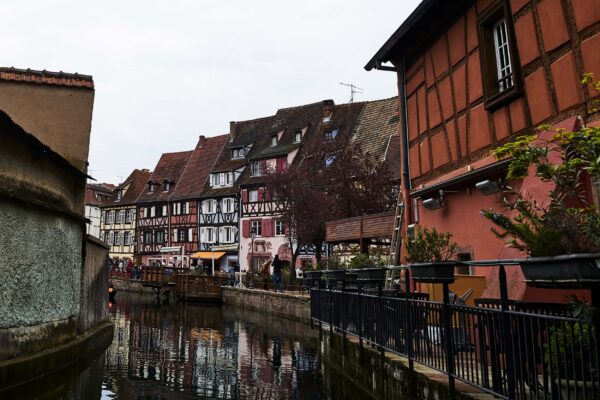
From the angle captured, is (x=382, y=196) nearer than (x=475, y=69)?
No

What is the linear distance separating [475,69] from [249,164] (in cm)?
3779

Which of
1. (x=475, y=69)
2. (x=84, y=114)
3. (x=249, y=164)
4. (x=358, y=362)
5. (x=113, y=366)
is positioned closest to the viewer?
(x=358, y=362)

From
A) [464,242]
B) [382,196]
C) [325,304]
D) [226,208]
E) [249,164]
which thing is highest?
[249,164]

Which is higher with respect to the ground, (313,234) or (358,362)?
(313,234)

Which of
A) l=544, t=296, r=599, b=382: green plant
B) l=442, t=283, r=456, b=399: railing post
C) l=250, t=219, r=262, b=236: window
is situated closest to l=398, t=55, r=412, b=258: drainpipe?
l=442, t=283, r=456, b=399: railing post

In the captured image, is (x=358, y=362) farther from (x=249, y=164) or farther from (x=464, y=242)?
(x=249, y=164)

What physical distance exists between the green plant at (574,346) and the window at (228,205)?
1700 inches

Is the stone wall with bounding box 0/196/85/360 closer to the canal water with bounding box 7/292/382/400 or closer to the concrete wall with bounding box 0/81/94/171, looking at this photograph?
the canal water with bounding box 7/292/382/400

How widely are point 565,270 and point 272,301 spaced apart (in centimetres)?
2483

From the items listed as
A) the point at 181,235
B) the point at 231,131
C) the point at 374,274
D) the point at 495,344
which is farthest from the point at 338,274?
the point at 231,131

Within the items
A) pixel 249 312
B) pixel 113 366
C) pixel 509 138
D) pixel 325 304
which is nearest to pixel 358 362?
pixel 325 304

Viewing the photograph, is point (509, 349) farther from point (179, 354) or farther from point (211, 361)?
point (179, 354)

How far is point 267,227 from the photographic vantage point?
4259 cm

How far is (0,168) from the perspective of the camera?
8.03m
